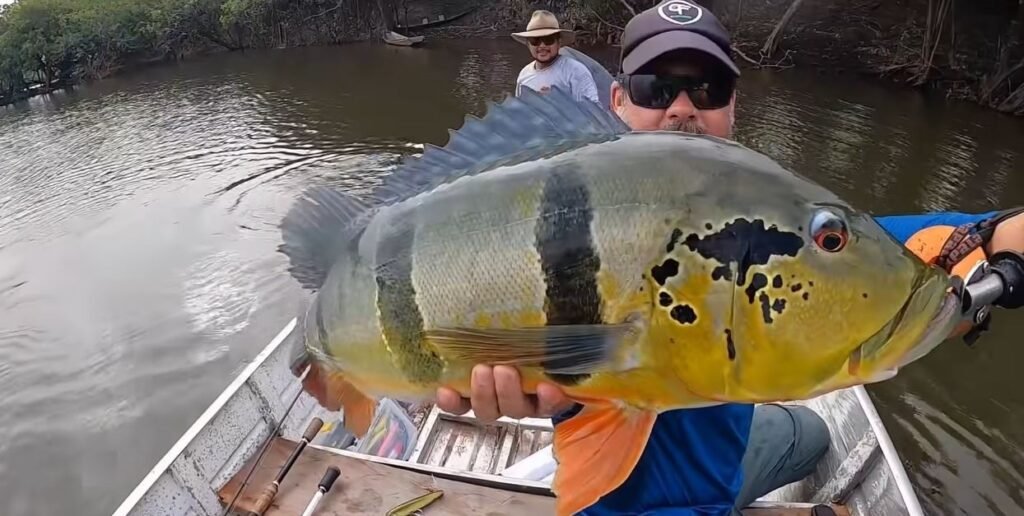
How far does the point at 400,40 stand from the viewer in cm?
2681

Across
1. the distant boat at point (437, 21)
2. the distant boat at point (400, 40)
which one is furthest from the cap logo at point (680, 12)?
the distant boat at point (437, 21)

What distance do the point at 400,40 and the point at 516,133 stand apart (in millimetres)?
27154

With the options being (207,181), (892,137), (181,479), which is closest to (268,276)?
(207,181)

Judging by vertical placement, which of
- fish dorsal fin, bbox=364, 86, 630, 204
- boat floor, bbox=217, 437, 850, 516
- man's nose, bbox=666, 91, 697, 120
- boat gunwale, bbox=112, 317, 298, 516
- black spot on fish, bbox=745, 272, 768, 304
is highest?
fish dorsal fin, bbox=364, 86, 630, 204

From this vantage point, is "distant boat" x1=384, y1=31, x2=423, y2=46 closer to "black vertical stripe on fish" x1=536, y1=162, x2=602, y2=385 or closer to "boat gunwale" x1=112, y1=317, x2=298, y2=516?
"boat gunwale" x1=112, y1=317, x2=298, y2=516

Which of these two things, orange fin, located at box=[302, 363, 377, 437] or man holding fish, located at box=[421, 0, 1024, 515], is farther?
man holding fish, located at box=[421, 0, 1024, 515]

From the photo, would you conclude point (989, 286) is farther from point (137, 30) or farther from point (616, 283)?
point (137, 30)

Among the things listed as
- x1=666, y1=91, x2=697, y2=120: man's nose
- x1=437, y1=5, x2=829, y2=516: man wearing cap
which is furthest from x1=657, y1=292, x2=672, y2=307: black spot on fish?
x1=666, y1=91, x2=697, y2=120: man's nose

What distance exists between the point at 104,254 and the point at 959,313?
10.7 metres

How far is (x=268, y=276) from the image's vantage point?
852 centimetres

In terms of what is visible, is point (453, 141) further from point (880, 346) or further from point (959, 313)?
point (959, 313)

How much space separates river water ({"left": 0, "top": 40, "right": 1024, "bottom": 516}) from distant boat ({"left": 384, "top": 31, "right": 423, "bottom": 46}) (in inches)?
272

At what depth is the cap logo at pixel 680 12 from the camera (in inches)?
77.4

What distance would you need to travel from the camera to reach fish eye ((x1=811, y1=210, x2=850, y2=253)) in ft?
3.65
